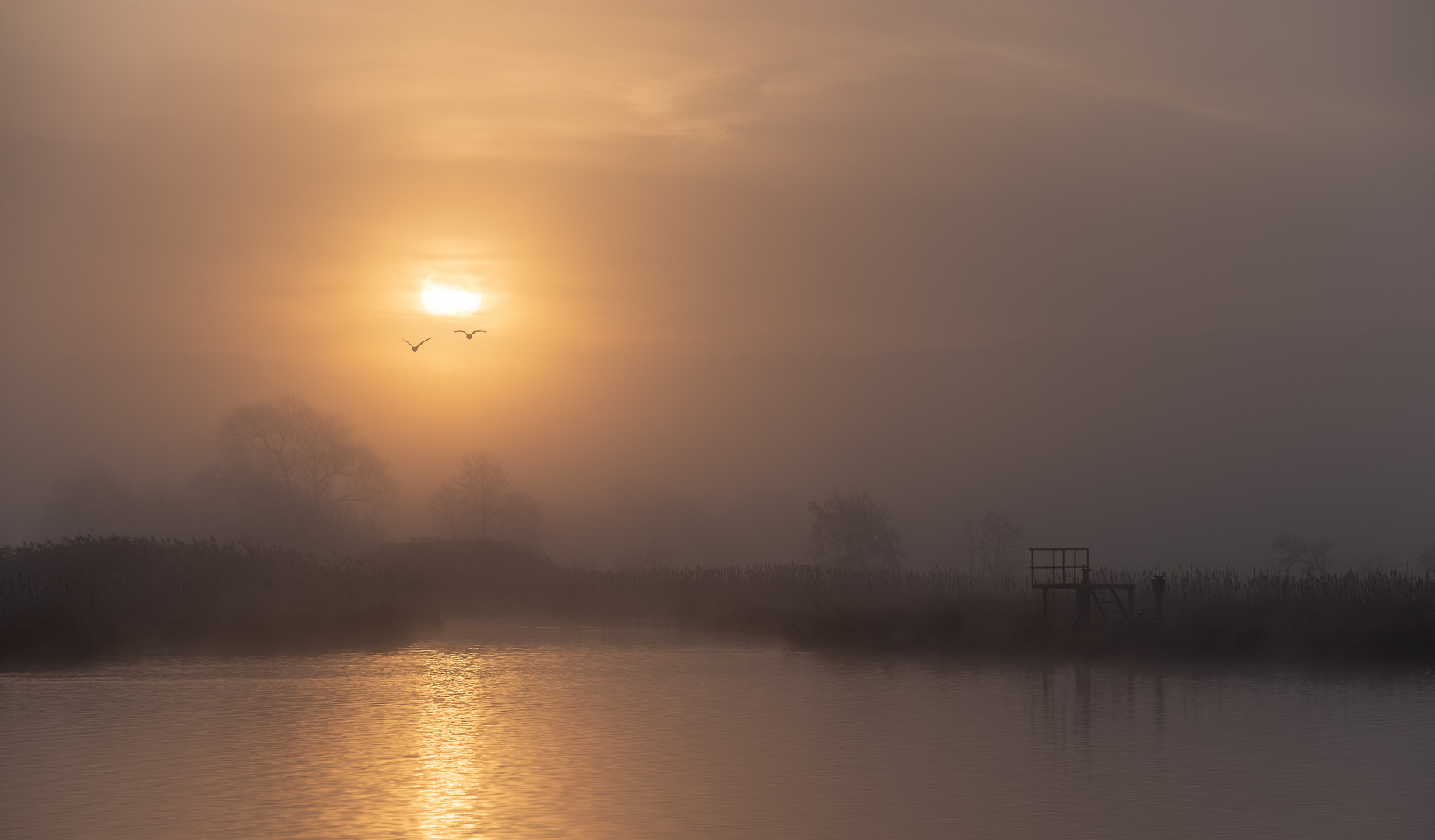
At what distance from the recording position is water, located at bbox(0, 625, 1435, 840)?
17.2m

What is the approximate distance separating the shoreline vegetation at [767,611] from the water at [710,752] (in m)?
3.63

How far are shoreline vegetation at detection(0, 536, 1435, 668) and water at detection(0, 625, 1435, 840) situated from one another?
3.63 m

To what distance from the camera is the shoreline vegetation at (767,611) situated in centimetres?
3781

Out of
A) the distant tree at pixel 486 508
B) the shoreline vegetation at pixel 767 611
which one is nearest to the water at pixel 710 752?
the shoreline vegetation at pixel 767 611

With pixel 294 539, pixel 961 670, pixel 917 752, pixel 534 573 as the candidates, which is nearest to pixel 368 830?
pixel 917 752

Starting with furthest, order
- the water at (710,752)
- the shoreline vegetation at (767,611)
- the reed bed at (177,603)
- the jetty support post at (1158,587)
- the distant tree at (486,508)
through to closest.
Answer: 1. the distant tree at (486,508)
2. the jetty support post at (1158,587)
3. the reed bed at (177,603)
4. the shoreline vegetation at (767,611)
5. the water at (710,752)

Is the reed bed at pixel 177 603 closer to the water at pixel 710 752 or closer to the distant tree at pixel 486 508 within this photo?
the water at pixel 710 752

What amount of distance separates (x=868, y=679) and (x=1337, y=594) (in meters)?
16.9

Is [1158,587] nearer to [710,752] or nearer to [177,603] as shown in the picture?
[710,752]

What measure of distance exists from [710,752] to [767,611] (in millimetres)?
27374

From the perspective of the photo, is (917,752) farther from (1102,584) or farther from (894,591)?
(894,591)

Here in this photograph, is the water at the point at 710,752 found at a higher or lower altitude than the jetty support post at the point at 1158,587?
lower

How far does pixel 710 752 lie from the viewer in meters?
22.5

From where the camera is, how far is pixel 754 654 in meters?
40.1
